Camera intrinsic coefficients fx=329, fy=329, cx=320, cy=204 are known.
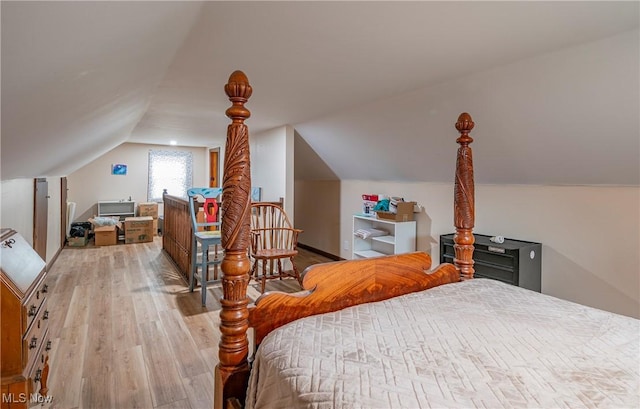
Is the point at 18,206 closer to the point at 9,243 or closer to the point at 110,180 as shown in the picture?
the point at 9,243

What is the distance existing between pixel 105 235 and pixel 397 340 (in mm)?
6301

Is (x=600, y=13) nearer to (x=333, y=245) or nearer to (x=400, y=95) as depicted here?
(x=400, y=95)

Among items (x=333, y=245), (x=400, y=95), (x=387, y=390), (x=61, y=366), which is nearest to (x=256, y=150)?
(x=333, y=245)

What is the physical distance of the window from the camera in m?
7.53

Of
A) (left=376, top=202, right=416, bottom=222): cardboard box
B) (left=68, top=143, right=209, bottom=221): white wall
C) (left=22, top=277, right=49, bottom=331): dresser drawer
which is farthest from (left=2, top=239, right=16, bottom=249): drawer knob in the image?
(left=68, top=143, right=209, bottom=221): white wall

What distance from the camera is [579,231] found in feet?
8.39

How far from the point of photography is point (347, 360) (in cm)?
96

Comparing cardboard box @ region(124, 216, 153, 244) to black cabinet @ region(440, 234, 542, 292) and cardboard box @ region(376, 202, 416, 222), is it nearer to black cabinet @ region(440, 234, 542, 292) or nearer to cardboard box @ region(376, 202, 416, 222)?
cardboard box @ region(376, 202, 416, 222)

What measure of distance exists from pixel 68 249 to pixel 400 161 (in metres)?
5.52

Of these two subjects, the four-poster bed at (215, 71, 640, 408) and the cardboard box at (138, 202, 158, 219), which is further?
the cardboard box at (138, 202, 158, 219)

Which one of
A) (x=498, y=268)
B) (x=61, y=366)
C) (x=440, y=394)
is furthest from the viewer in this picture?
(x=498, y=268)

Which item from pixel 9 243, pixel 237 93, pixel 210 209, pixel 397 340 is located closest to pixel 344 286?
pixel 397 340

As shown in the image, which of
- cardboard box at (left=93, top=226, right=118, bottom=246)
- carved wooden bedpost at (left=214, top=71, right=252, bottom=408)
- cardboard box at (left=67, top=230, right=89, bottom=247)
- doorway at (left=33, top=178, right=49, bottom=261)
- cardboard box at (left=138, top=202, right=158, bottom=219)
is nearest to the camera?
carved wooden bedpost at (left=214, top=71, right=252, bottom=408)

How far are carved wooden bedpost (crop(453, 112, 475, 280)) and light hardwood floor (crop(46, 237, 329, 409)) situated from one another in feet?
5.35
